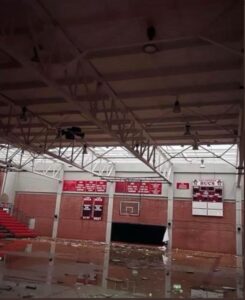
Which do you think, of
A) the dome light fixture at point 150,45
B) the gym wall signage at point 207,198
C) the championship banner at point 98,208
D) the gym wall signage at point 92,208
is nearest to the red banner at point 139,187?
the championship banner at point 98,208

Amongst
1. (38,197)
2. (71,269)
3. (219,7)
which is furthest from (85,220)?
(219,7)

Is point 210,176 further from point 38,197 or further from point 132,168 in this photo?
point 38,197

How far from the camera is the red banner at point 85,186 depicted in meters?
30.2

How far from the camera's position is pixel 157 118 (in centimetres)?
1516

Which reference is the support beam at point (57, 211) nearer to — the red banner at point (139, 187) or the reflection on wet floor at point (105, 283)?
the red banner at point (139, 187)

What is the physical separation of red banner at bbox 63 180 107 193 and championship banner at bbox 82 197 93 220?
2.64 feet

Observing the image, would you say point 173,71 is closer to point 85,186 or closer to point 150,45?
point 150,45

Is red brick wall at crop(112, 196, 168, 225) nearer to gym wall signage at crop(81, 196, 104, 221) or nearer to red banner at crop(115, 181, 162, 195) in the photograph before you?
red banner at crop(115, 181, 162, 195)

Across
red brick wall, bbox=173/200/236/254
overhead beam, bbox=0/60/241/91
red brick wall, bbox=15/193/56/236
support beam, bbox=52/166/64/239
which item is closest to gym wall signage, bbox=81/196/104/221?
support beam, bbox=52/166/64/239

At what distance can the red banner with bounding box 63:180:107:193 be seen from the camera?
98.9ft

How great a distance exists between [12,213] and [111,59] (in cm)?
2542

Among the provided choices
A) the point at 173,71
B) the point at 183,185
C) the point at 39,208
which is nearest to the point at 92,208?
the point at 39,208

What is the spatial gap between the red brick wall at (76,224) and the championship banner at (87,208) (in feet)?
1.09

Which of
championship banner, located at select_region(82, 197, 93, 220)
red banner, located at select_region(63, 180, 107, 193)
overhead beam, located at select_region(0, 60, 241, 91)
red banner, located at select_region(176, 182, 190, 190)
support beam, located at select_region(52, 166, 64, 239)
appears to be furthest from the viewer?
support beam, located at select_region(52, 166, 64, 239)
